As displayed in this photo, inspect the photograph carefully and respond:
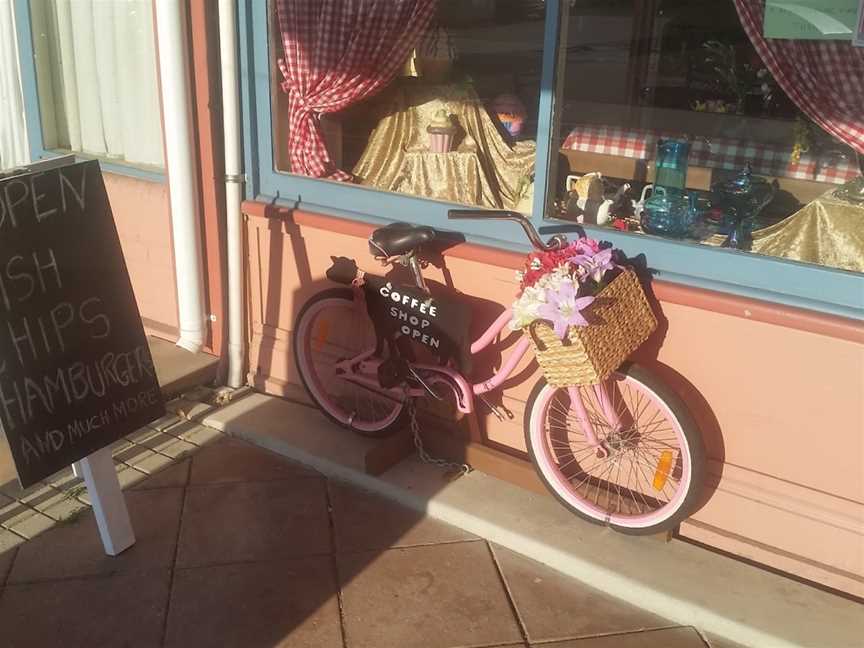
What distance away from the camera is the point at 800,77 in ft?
9.64

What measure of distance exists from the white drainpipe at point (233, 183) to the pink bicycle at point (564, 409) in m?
0.64

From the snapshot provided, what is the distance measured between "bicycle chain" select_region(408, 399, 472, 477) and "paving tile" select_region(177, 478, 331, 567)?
0.46 metres

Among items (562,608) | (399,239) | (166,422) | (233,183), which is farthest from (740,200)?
(166,422)

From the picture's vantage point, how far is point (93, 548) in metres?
3.28

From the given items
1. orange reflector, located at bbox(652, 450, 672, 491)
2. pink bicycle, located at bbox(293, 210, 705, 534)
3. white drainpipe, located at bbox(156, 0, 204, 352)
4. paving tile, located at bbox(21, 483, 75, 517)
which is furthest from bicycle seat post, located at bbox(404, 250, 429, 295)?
paving tile, located at bbox(21, 483, 75, 517)

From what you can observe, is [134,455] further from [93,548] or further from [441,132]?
[441,132]

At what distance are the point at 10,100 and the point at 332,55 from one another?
8.73ft

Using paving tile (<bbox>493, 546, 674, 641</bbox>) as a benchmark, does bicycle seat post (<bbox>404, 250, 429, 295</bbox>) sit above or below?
above

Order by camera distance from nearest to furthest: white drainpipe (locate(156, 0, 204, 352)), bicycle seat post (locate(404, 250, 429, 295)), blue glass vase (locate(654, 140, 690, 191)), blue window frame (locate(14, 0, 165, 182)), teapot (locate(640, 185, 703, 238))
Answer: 1. teapot (locate(640, 185, 703, 238))
2. bicycle seat post (locate(404, 250, 429, 295))
3. blue glass vase (locate(654, 140, 690, 191))
4. white drainpipe (locate(156, 0, 204, 352))
5. blue window frame (locate(14, 0, 165, 182))

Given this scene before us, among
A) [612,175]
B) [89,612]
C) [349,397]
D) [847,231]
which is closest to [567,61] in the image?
[612,175]

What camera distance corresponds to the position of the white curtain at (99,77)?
4.63m

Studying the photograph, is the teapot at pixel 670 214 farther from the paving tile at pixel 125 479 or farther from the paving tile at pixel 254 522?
the paving tile at pixel 125 479

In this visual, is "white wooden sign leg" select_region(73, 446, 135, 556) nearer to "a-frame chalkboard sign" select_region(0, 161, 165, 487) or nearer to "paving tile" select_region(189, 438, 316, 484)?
"a-frame chalkboard sign" select_region(0, 161, 165, 487)

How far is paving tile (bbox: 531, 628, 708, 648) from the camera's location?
2830 mm
